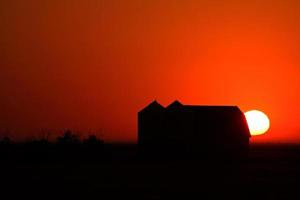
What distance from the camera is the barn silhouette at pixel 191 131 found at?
5825 cm

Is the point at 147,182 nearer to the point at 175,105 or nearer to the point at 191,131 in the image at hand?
the point at 191,131

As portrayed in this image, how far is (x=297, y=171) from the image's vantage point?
141ft

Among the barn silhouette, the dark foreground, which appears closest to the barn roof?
the barn silhouette

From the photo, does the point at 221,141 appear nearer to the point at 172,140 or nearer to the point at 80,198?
the point at 172,140

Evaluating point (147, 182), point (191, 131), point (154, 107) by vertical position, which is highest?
point (154, 107)

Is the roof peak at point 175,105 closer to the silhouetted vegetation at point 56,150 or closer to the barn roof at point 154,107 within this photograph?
the barn roof at point 154,107

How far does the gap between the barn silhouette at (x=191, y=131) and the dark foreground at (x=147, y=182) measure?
10.6m

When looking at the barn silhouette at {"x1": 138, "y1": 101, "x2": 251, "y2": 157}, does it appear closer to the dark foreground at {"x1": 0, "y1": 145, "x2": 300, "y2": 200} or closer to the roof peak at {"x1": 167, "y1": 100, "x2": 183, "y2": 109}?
the roof peak at {"x1": 167, "y1": 100, "x2": 183, "y2": 109}

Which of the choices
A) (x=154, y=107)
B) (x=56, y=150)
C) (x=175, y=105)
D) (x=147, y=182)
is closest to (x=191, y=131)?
(x=175, y=105)

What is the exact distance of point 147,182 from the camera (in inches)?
1329

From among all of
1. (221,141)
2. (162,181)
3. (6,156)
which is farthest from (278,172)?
(6,156)

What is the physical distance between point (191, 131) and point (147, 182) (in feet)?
84.0

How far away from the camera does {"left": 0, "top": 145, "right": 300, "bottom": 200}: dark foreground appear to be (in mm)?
27891

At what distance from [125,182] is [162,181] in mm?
2613
